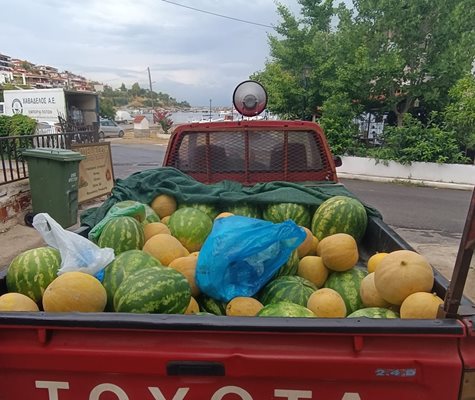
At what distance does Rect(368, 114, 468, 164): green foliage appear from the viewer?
47.5 feet

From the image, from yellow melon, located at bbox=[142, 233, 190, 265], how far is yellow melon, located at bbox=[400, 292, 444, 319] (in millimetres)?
1283

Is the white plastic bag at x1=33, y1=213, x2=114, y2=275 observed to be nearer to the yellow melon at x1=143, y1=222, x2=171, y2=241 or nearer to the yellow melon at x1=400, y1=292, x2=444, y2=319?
the yellow melon at x1=143, y1=222, x2=171, y2=241

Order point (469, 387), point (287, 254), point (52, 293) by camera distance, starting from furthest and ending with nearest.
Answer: point (287, 254), point (52, 293), point (469, 387)

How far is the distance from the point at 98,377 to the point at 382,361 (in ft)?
3.50

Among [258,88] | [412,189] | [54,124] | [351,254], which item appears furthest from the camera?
[54,124]

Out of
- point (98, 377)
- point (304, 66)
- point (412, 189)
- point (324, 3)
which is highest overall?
point (324, 3)

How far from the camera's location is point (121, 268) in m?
2.25

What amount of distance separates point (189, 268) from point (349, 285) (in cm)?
90

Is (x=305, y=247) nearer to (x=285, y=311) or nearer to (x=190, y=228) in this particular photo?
(x=190, y=228)

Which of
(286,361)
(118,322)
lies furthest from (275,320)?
(118,322)

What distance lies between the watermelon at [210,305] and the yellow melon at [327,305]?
0.45 metres

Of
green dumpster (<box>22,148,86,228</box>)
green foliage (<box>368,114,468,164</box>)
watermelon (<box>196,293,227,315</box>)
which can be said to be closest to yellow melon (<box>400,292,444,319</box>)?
watermelon (<box>196,293,227,315</box>)

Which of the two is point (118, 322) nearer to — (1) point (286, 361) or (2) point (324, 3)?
(1) point (286, 361)

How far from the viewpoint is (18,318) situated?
5.44 ft
